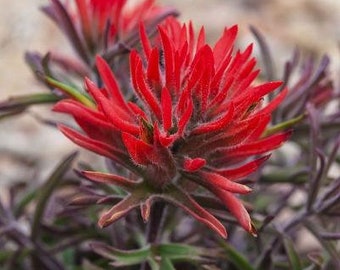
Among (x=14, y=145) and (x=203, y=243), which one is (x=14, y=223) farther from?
(x=14, y=145)

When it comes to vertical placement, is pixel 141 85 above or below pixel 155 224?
above

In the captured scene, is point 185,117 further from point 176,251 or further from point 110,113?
point 176,251

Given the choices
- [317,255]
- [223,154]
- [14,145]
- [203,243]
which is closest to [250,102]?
[223,154]

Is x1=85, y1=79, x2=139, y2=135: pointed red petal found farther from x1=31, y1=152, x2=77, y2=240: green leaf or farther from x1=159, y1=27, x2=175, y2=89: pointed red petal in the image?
x1=31, y1=152, x2=77, y2=240: green leaf

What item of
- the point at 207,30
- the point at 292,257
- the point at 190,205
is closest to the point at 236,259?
the point at 292,257

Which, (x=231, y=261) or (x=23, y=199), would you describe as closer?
(x=231, y=261)

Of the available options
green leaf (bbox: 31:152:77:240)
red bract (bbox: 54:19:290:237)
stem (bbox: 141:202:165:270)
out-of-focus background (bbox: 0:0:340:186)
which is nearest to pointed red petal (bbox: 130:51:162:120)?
red bract (bbox: 54:19:290:237)

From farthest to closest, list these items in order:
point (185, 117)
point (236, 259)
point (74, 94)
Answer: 1. point (236, 259)
2. point (74, 94)
3. point (185, 117)
